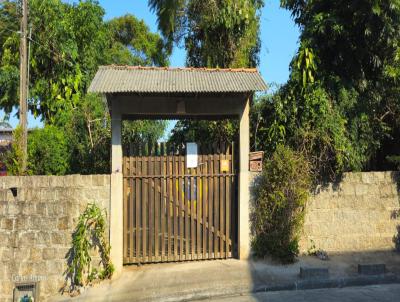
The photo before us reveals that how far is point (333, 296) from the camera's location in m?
5.77

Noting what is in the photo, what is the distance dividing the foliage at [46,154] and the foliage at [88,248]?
1954 mm

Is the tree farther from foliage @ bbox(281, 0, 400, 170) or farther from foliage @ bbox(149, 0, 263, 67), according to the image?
foliage @ bbox(281, 0, 400, 170)

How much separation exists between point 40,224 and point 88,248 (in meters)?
0.91

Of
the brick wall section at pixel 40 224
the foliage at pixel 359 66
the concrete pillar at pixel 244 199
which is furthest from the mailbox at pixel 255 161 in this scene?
the brick wall section at pixel 40 224

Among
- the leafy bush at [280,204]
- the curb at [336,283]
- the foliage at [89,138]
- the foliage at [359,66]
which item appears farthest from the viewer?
the foliage at [89,138]

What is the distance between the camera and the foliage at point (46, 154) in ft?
26.1

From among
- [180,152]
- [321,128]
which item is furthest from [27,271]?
[321,128]

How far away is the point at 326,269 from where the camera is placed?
627cm

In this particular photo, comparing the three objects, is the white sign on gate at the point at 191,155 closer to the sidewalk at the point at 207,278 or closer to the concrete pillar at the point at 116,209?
the concrete pillar at the point at 116,209

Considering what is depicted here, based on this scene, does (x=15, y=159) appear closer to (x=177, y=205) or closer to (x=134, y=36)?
(x=177, y=205)

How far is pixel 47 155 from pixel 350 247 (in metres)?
6.22

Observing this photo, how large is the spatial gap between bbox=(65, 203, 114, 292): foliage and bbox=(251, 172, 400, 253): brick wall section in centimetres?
357

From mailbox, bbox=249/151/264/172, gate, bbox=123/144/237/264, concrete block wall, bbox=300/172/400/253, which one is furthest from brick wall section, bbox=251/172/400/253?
gate, bbox=123/144/237/264

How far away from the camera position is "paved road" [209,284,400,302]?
564cm
